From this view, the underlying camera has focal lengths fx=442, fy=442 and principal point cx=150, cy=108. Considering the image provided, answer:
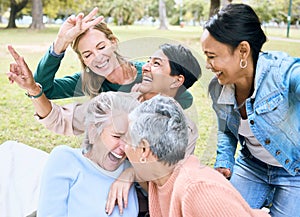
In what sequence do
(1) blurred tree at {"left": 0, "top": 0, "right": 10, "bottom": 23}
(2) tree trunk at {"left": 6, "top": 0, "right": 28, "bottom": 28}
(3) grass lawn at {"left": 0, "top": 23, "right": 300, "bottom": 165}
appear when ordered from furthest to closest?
(1) blurred tree at {"left": 0, "top": 0, "right": 10, "bottom": 23}
(2) tree trunk at {"left": 6, "top": 0, "right": 28, "bottom": 28}
(3) grass lawn at {"left": 0, "top": 23, "right": 300, "bottom": 165}

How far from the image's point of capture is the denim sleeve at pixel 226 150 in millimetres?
1495

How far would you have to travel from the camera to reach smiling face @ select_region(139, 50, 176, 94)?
901mm

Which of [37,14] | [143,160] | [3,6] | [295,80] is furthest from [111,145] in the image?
[3,6]

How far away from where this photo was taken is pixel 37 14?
6594 millimetres

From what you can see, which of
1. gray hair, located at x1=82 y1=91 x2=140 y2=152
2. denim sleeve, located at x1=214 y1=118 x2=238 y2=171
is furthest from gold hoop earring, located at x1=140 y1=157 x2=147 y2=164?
denim sleeve, located at x1=214 y1=118 x2=238 y2=171

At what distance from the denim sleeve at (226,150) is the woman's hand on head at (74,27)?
581 millimetres

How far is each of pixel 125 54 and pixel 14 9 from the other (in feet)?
23.7

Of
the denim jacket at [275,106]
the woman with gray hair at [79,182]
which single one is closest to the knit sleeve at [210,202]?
the woman with gray hair at [79,182]

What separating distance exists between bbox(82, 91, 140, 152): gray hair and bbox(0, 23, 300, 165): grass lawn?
108 mm

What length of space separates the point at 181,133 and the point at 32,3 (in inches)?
245

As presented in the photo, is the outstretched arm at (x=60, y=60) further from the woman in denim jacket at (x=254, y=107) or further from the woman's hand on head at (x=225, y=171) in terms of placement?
the woman's hand on head at (x=225, y=171)

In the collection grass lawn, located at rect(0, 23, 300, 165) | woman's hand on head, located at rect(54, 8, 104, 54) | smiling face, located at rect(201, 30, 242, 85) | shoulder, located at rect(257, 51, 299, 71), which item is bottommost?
grass lawn, located at rect(0, 23, 300, 165)

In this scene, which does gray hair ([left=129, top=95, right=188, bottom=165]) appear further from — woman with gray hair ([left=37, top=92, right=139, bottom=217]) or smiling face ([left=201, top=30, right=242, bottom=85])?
smiling face ([left=201, top=30, right=242, bottom=85])

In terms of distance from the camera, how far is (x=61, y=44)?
1264mm
